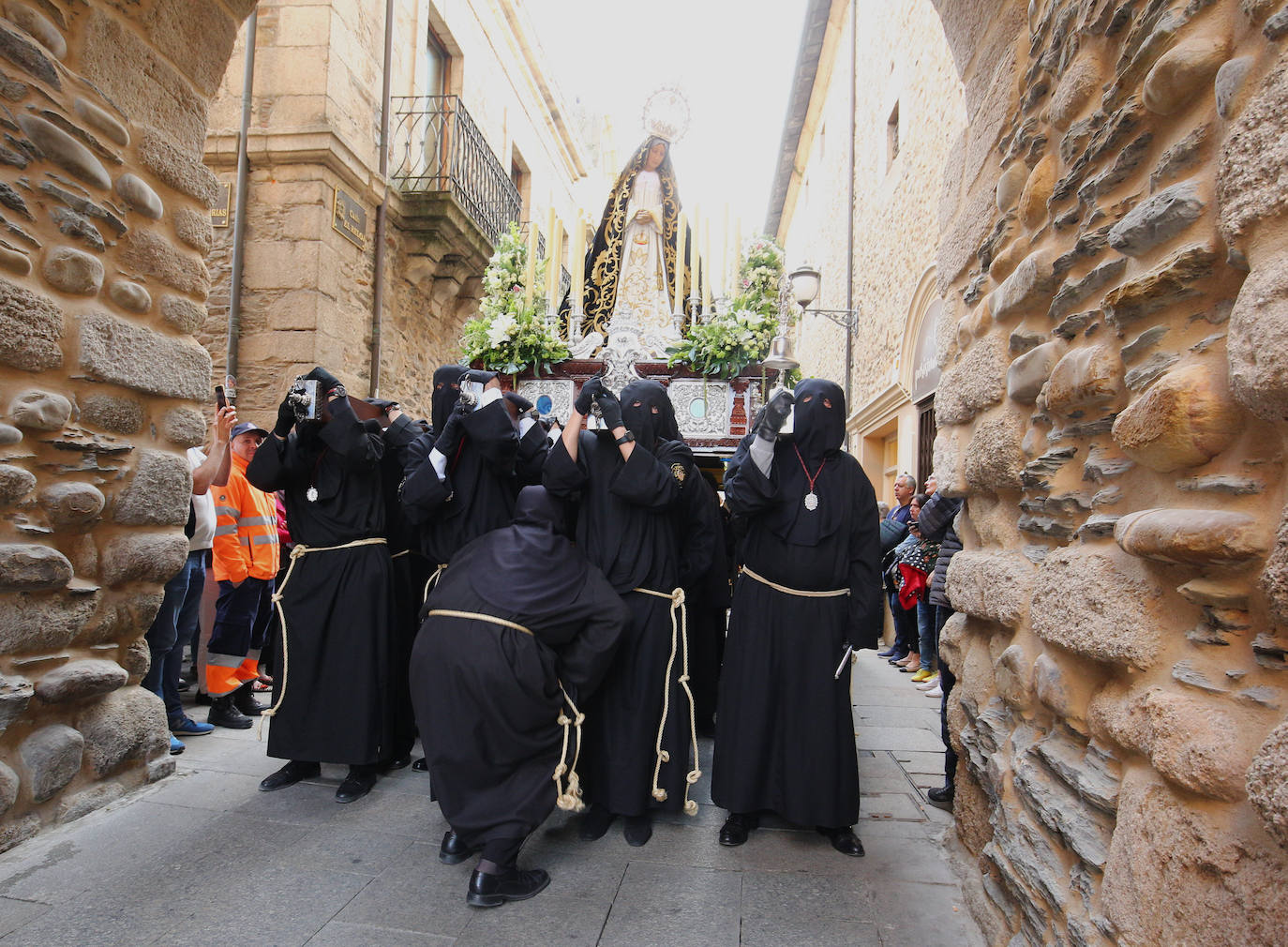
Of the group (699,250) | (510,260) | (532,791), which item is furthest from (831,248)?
(532,791)

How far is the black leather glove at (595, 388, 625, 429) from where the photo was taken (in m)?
3.34

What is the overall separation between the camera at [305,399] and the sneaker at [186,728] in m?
2.04

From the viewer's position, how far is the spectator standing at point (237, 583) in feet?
15.4

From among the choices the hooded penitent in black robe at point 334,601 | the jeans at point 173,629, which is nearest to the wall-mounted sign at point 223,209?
the jeans at point 173,629

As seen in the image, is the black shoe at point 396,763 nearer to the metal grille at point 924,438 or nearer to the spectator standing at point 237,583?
the spectator standing at point 237,583

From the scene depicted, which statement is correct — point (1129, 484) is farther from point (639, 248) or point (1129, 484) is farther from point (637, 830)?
point (639, 248)

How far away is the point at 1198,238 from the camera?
1581mm

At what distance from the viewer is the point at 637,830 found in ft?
10.5

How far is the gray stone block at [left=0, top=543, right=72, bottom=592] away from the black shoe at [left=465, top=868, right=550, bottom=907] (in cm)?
195

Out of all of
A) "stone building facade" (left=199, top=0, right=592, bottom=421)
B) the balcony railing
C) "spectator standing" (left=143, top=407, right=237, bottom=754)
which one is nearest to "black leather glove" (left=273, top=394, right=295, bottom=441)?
"spectator standing" (left=143, top=407, right=237, bottom=754)

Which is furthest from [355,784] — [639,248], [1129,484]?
[639,248]

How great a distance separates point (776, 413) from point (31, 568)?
2873 millimetres

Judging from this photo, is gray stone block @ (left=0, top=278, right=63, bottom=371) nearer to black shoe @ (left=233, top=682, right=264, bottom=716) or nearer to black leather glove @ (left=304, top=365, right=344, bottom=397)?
black leather glove @ (left=304, top=365, right=344, bottom=397)

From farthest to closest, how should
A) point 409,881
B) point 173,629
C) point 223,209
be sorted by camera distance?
point 223,209
point 173,629
point 409,881
